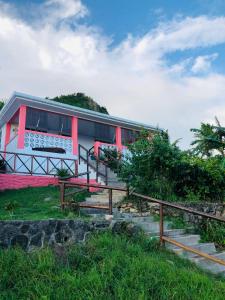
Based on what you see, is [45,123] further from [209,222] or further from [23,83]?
[209,222]

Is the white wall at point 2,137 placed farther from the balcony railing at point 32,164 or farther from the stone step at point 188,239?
the stone step at point 188,239

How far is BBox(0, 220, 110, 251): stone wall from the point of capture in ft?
17.8

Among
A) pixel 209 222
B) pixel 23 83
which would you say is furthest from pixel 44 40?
pixel 23 83

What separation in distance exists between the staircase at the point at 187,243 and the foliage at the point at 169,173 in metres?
1.85

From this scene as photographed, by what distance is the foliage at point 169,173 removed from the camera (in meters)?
9.47

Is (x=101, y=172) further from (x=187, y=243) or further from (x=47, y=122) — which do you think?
(x=187, y=243)

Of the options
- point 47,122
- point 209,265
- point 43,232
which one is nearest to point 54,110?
point 47,122

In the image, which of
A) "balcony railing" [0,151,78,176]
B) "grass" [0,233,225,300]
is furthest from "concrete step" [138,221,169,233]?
"balcony railing" [0,151,78,176]

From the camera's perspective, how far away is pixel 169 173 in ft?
32.3

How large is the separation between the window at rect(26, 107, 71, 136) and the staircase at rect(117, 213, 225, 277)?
999cm

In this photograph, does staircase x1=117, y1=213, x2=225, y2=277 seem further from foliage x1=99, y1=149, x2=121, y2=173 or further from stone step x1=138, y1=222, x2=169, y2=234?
foliage x1=99, y1=149, x2=121, y2=173

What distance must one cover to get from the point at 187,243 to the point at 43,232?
315 cm

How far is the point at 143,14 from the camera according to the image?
9055mm

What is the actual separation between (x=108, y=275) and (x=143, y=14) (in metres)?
7.50
